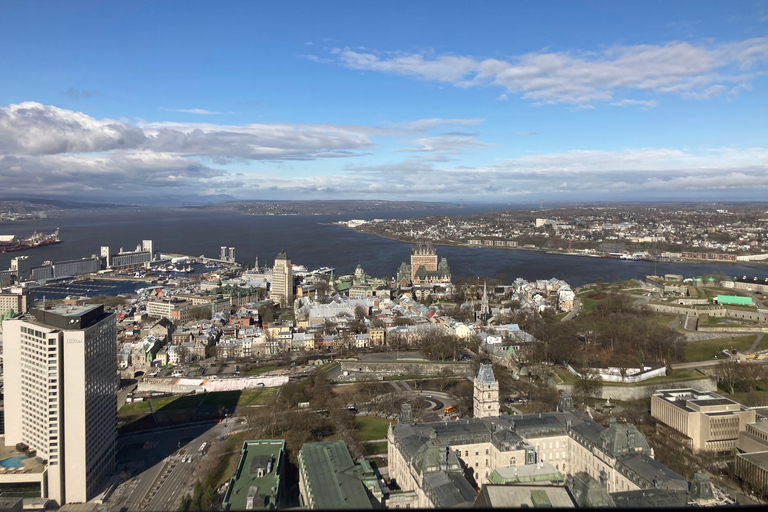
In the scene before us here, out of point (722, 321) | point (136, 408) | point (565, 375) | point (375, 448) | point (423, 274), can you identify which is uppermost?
point (423, 274)

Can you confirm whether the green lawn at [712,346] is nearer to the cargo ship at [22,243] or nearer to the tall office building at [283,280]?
the tall office building at [283,280]

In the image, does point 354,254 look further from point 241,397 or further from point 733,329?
point 241,397

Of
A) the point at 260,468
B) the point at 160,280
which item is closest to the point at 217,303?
the point at 160,280

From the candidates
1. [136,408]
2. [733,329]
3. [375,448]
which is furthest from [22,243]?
[733,329]

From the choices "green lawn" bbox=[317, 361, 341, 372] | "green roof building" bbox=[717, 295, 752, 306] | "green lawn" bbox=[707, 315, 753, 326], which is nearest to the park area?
"green lawn" bbox=[317, 361, 341, 372]

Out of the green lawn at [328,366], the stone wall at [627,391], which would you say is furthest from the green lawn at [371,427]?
the stone wall at [627,391]
